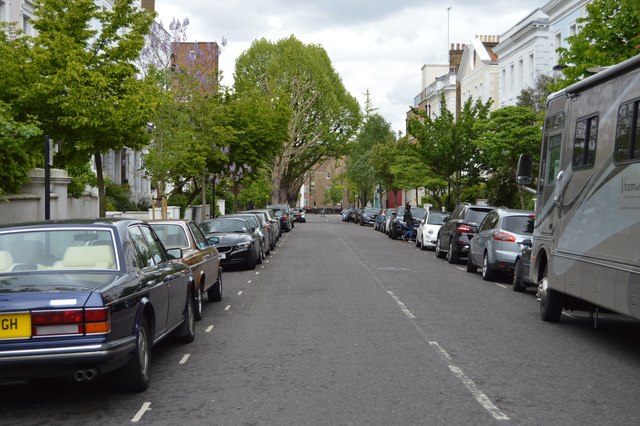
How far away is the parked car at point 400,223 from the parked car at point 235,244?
57.6 ft

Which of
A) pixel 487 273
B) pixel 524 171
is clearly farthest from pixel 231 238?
pixel 524 171

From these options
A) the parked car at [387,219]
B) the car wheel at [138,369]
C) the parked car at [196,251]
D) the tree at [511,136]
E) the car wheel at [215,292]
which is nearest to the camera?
the car wheel at [138,369]

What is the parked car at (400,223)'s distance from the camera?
39188 millimetres

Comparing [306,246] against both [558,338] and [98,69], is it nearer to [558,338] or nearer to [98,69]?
[98,69]

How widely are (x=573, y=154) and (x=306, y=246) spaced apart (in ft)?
73.0

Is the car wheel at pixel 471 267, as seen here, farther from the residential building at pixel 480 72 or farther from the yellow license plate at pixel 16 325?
the residential building at pixel 480 72

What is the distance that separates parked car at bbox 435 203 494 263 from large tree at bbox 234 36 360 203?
3699 centimetres

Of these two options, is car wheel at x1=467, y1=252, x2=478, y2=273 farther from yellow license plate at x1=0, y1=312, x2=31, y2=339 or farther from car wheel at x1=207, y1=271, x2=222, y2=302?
yellow license plate at x1=0, y1=312, x2=31, y2=339

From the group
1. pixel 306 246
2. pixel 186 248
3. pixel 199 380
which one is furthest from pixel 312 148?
pixel 199 380

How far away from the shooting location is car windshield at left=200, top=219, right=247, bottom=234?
2244 cm

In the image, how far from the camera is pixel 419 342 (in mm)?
10008

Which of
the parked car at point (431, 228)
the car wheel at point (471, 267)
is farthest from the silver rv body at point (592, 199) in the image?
the parked car at point (431, 228)

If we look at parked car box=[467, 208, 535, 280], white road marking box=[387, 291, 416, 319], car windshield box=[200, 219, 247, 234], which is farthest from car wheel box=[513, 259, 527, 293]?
car windshield box=[200, 219, 247, 234]

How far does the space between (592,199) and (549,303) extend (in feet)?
A: 8.15
